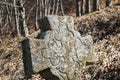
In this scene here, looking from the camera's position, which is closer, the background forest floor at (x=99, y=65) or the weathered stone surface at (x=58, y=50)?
the weathered stone surface at (x=58, y=50)

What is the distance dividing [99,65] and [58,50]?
2.10 meters

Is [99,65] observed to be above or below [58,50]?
below

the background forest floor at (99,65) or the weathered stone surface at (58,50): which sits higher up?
the weathered stone surface at (58,50)

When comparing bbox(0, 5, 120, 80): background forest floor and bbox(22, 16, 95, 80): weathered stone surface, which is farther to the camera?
bbox(0, 5, 120, 80): background forest floor

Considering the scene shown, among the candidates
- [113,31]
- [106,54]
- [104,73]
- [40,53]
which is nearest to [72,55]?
[40,53]

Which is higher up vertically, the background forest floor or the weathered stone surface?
the weathered stone surface

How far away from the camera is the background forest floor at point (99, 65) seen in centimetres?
888

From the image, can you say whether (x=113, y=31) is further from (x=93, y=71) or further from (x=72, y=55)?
(x=72, y=55)

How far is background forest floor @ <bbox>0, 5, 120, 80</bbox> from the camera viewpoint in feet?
29.1

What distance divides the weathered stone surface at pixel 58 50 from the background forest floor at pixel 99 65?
96 cm

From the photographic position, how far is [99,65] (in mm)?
9430

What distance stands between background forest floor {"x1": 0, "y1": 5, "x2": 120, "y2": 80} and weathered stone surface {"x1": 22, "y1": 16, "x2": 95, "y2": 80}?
956 millimetres

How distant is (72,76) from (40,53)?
0.98 meters

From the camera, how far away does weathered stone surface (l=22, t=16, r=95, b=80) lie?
746 cm
